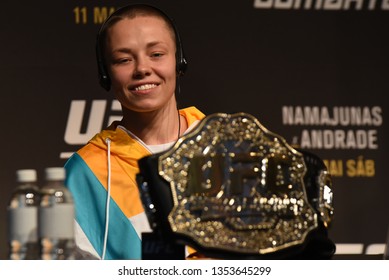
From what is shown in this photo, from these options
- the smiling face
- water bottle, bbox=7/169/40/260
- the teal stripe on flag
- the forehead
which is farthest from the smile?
water bottle, bbox=7/169/40/260

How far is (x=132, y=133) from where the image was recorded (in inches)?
85.4

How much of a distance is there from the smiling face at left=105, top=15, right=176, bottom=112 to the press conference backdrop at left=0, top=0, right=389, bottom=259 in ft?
1.74

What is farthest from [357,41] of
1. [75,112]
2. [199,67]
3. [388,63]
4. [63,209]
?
[63,209]

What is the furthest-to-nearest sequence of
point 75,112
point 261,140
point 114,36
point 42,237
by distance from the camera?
point 75,112 → point 114,36 → point 261,140 → point 42,237

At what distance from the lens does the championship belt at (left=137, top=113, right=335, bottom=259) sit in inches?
75.2

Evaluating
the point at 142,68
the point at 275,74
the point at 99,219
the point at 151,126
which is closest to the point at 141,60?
the point at 142,68

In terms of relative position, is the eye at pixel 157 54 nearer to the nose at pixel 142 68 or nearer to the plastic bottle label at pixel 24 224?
the nose at pixel 142 68

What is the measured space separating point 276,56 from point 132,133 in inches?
29.6

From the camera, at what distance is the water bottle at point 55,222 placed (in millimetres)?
1829

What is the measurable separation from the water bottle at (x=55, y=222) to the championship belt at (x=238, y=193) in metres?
0.17

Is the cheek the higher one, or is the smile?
the cheek

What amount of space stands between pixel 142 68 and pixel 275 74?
0.77 meters

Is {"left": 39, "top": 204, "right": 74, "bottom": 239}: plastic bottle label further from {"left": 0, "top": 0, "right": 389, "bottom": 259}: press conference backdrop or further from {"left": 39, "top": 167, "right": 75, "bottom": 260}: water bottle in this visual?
{"left": 0, "top": 0, "right": 389, "bottom": 259}: press conference backdrop
